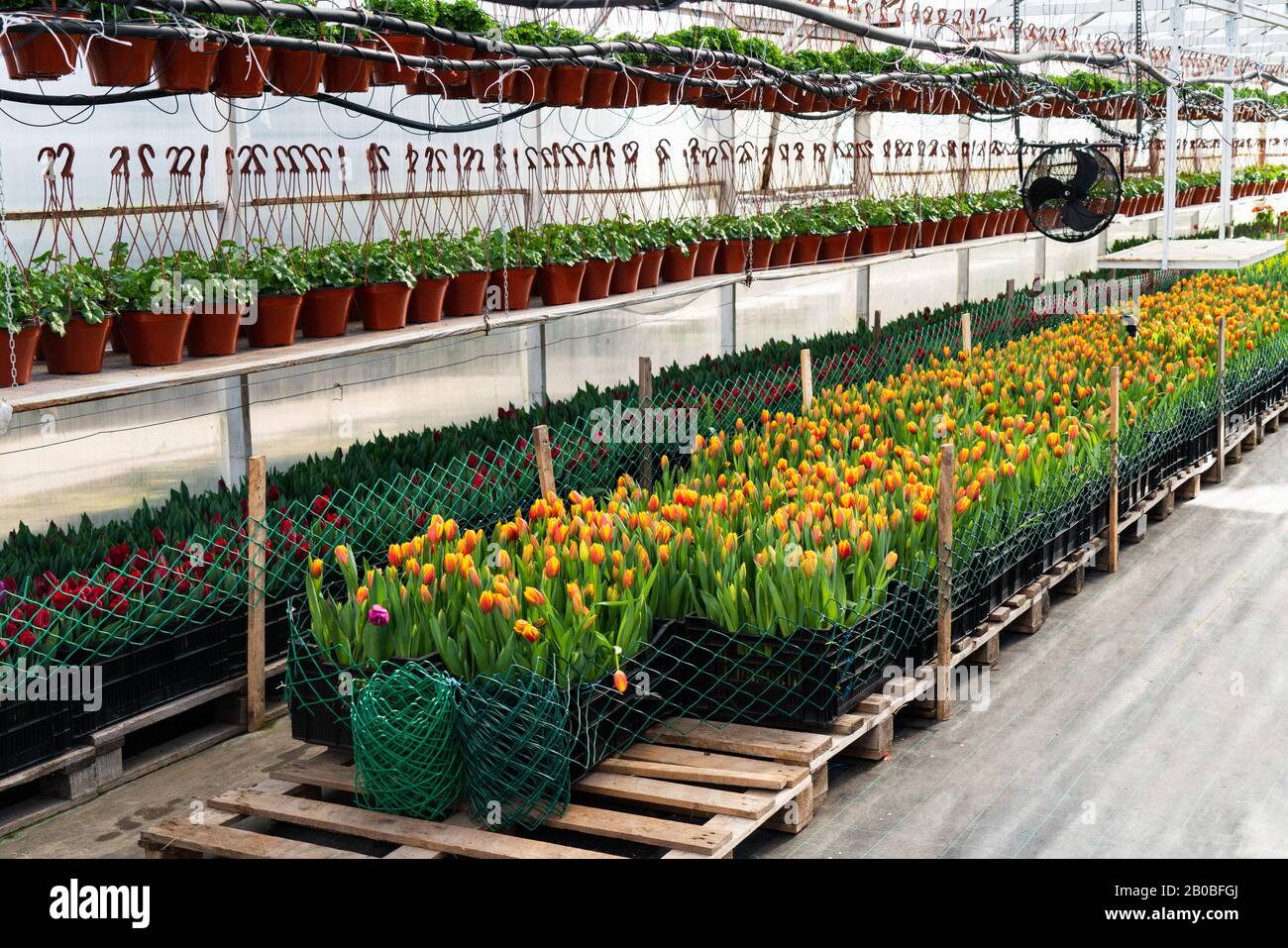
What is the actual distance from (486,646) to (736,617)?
965 millimetres

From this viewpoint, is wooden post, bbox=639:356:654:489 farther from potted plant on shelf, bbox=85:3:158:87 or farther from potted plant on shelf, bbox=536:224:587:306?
potted plant on shelf, bbox=85:3:158:87

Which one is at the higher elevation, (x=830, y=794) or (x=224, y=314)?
(x=224, y=314)

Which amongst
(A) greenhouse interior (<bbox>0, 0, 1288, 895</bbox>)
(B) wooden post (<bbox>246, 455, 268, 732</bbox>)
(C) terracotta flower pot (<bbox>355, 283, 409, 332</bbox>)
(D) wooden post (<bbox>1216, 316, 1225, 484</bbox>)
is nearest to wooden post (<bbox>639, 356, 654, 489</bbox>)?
(A) greenhouse interior (<bbox>0, 0, 1288, 895</bbox>)

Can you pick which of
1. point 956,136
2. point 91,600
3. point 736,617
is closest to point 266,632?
point 91,600

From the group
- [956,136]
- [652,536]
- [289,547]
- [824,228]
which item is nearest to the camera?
[652,536]

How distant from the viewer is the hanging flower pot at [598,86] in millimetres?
7379

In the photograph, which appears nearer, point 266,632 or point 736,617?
point 736,617

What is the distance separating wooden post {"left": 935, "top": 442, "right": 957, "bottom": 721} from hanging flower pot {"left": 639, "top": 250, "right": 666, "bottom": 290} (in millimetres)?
3242

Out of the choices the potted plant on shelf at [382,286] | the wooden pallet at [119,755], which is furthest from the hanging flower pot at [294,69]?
the wooden pallet at [119,755]

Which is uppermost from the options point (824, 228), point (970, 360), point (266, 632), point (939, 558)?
point (824, 228)

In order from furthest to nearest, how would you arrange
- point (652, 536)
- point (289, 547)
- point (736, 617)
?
point (289, 547), point (652, 536), point (736, 617)

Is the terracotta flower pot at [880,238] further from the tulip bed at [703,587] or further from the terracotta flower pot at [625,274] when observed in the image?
the tulip bed at [703,587]

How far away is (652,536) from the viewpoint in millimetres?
5352

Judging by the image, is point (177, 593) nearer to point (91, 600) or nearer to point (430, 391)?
point (91, 600)
